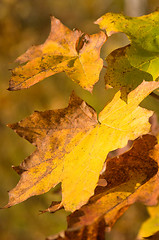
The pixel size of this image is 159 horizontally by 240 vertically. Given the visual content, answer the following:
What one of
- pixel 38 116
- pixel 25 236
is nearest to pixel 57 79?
pixel 25 236

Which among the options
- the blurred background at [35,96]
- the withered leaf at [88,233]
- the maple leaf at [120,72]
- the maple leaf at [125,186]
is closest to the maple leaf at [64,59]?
the maple leaf at [120,72]

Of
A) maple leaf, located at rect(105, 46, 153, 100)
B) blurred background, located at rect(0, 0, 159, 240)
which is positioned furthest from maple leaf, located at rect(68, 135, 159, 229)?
blurred background, located at rect(0, 0, 159, 240)

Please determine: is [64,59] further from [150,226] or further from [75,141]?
[150,226]

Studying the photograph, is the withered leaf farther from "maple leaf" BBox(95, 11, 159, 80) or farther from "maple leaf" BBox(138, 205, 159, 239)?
"maple leaf" BBox(95, 11, 159, 80)

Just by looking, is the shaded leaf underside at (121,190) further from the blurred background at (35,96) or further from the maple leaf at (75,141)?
the blurred background at (35,96)

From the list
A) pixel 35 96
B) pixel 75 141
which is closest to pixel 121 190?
pixel 75 141
